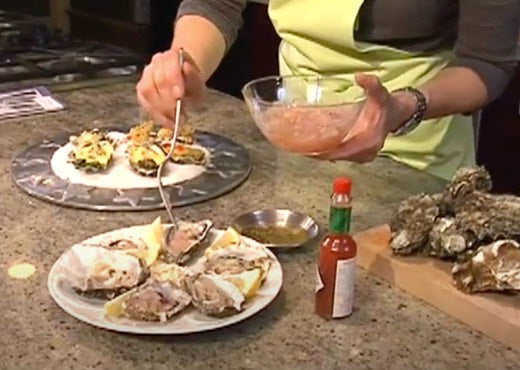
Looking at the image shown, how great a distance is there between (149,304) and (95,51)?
1.28m

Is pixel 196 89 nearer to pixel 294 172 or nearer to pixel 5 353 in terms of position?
pixel 294 172

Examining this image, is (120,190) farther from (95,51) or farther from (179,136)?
(95,51)

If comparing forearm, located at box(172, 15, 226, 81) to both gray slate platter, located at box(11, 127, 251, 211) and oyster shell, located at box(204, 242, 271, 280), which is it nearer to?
gray slate platter, located at box(11, 127, 251, 211)

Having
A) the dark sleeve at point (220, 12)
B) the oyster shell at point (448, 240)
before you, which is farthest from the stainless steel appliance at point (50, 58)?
the oyster shell at point (448, 240)

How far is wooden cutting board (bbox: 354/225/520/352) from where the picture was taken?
0.95 metres

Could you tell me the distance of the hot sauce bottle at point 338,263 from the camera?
0.94 m

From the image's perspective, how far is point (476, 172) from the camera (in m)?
1.09

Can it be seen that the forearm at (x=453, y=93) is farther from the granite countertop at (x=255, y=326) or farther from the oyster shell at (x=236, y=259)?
the oyster shell at (x=236, y=259)

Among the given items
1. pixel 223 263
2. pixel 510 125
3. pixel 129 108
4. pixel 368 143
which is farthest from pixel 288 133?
pixel 510 125

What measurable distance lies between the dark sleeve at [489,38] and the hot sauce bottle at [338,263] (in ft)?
1.66

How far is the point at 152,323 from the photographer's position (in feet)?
3.07

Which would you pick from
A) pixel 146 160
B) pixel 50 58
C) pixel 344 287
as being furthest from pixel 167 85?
pixel 50 58

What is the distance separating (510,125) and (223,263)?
1.22 metres

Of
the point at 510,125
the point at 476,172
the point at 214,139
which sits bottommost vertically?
the point at 510,125
